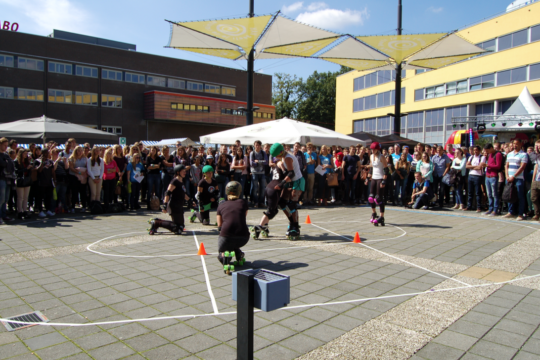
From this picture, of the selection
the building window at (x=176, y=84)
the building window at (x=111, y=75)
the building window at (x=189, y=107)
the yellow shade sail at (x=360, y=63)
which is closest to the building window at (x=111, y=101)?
the building window at (x=111, y=75)

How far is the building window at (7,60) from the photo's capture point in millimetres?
38000

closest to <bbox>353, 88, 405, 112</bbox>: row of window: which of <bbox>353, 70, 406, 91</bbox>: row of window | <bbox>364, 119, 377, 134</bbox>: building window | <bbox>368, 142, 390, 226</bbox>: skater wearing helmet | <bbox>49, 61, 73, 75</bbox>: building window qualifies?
<bbox>353, 70, 406, 91</bbox>: row of window

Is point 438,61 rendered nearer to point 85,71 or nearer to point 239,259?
point 239,259

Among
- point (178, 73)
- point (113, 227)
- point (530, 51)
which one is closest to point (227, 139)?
point (113, 227)

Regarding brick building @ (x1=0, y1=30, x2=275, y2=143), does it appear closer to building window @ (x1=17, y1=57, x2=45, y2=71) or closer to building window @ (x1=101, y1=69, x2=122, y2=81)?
building window @ (x1=17, y1=57, x2=45, y2=71)

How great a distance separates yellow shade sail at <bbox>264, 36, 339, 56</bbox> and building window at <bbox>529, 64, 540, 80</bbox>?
23085mm

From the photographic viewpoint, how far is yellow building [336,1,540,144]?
36.1 metres

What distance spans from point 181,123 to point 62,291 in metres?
46.5

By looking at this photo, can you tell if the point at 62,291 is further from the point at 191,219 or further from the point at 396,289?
the point at 191,219

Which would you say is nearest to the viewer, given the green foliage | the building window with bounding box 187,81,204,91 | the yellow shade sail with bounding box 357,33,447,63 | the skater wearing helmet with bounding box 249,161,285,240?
the skater wearing helmet with bounding box 249,161,285,240

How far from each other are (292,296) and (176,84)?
1954 inches

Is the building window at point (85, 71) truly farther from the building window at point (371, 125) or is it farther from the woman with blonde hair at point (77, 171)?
the building window at point (371, 125)

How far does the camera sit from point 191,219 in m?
10.3

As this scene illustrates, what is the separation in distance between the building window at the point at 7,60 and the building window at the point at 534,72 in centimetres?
4843
